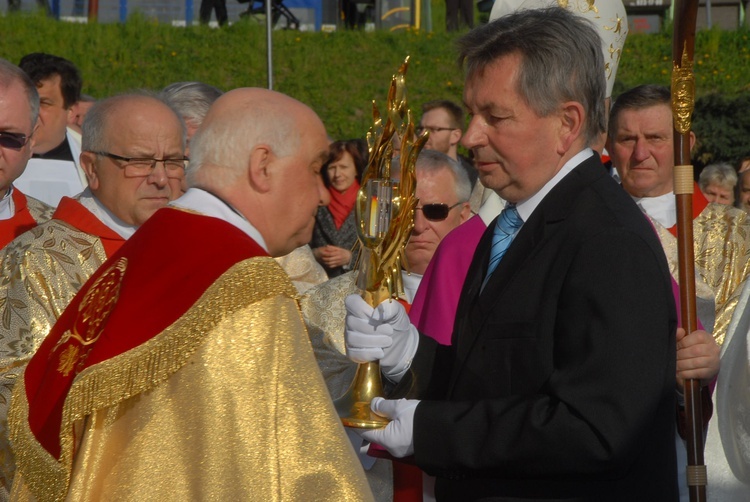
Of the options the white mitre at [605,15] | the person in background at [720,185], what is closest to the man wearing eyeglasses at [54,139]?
the white mitre at [605,15]

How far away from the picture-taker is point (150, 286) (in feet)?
8.53

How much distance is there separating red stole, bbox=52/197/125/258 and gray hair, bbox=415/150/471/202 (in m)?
1.43

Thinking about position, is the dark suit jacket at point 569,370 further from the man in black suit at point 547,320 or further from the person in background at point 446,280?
the person in background at point 446,280

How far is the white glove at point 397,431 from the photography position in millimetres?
2777

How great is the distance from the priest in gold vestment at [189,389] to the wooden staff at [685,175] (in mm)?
1326

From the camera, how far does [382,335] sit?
119 inches

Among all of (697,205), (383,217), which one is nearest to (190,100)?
(697,205)

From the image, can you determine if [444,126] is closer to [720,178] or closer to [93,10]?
[720,178]

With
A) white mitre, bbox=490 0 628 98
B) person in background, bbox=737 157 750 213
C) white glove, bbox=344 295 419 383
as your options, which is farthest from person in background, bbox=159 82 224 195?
person in background, bbox=737 157 750 213

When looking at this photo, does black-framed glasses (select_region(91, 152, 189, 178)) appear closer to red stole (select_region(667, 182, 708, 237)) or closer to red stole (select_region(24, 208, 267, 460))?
red stole (select_region(24, 208, 267, 460))

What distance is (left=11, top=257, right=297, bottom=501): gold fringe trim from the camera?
2492 millimetres

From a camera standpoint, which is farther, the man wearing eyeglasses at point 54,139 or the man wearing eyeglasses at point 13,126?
the man wearing eyeglasses at point 54,139

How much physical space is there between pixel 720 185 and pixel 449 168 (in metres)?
4.38

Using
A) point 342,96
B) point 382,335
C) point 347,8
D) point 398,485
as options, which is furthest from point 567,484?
point 347,8
